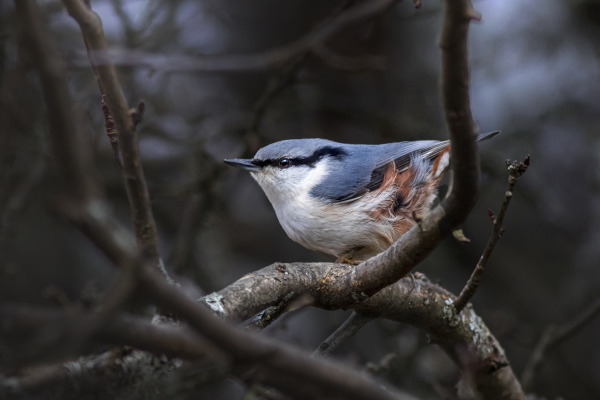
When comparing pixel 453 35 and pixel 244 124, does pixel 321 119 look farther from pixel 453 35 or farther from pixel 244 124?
pixel 453 35

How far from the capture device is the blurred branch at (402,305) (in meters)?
2.06

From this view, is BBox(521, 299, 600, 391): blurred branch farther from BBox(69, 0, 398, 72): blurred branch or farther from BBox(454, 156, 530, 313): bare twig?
BBox(69, 0, 398, 72): blurred branch

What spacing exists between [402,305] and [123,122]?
1.30 metres

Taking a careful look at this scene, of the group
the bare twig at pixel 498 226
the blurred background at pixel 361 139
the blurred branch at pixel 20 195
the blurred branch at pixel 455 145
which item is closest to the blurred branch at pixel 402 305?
the bare twig at pixel 498 226

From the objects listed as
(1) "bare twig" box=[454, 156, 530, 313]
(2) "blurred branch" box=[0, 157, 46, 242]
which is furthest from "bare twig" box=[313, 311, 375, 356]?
(2) "blurred branch" box=[0, 157, 46, 242]

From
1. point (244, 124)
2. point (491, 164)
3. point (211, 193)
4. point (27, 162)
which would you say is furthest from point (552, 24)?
point (27, 162)

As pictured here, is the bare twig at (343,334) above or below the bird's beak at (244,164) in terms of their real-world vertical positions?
below

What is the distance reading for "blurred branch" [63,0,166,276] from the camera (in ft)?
6.53

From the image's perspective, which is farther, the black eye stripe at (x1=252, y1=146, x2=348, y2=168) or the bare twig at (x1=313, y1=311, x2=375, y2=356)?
the black eye stripe at (x1=252, y1=146, x2=348, y2=168)

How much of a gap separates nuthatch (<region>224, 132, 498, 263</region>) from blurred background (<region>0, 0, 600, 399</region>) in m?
0.63

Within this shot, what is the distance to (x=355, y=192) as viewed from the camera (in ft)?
10.4

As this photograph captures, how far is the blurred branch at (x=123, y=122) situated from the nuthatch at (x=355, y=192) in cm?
117

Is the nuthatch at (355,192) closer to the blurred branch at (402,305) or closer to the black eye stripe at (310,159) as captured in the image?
the black eye stripe at (310,159)

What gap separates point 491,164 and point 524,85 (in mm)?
1485
